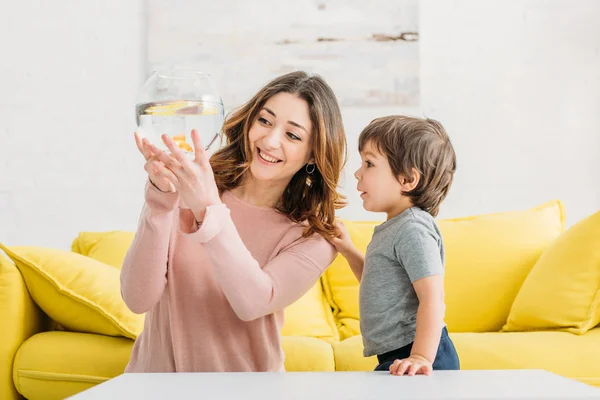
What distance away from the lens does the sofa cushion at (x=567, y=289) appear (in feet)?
6.99

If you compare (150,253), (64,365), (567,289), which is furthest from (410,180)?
(64,365)

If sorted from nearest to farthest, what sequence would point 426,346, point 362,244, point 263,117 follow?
point 426,346
point 263,117
point 362,244

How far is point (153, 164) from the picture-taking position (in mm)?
1142

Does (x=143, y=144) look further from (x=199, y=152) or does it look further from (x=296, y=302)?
(x=296, y=302)

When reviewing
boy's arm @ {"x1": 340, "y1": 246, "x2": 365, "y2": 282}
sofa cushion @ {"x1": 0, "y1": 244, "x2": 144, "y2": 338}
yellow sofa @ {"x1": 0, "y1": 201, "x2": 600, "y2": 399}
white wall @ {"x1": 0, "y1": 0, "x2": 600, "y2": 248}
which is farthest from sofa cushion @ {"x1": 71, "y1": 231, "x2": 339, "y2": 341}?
boy's arm @ {"x1": 340, "y1": 246, "x2": 365, "y2": 282}

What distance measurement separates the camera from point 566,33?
3191 millimetres

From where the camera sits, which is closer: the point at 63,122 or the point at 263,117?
the point at 263,117

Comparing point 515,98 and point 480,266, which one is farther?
point 515,98

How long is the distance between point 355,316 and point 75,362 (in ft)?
3.25

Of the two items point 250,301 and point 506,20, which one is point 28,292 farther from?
point 506,20

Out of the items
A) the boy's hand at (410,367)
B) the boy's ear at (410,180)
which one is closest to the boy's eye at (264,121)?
the boy's ear at (410,180)

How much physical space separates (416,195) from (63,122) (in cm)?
221

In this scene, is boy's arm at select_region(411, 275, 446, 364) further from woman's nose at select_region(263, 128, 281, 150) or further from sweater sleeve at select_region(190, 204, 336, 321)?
woman's nose at select_region(263, 128, 281, 150)

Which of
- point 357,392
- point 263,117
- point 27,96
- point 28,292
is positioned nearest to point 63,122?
point 27,96
